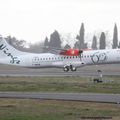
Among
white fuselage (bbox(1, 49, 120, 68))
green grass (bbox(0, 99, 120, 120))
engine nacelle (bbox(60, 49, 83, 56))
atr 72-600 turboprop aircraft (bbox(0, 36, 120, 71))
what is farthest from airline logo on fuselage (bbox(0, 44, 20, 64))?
green grass (bbox(0, 99, 120, 120))

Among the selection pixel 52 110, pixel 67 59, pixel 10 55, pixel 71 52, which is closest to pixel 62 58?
pixel 67 59

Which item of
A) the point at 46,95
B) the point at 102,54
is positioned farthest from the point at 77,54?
the point at 46,95

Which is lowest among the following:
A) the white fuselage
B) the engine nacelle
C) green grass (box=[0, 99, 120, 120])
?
green grass (box=[0, 99, 120, 120])

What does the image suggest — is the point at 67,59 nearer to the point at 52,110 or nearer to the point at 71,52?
the point at 71,52

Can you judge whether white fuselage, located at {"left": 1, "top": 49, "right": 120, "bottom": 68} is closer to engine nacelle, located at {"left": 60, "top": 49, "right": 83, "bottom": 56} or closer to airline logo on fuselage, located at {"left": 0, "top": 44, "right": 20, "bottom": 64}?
airline logo on fuselage, located at {"left": 0, "top": 44, "right": 20, "bottom": 64}

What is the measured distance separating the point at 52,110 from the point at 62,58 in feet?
168

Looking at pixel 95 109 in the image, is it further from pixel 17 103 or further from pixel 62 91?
pixel 62 91

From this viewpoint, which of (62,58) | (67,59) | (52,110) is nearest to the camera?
(52,110)

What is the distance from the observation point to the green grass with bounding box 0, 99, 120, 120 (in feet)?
77.3

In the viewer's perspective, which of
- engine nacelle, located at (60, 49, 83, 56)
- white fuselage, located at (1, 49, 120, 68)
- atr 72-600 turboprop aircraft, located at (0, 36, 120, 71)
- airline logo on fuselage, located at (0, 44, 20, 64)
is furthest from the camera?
airline logo on fuselage, located at (0, 44, 20, 64)

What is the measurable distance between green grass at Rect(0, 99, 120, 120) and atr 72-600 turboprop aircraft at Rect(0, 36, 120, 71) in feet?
144

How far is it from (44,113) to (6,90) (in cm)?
1454

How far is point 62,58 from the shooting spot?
77250 millimetres

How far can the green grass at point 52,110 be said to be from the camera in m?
23.5
